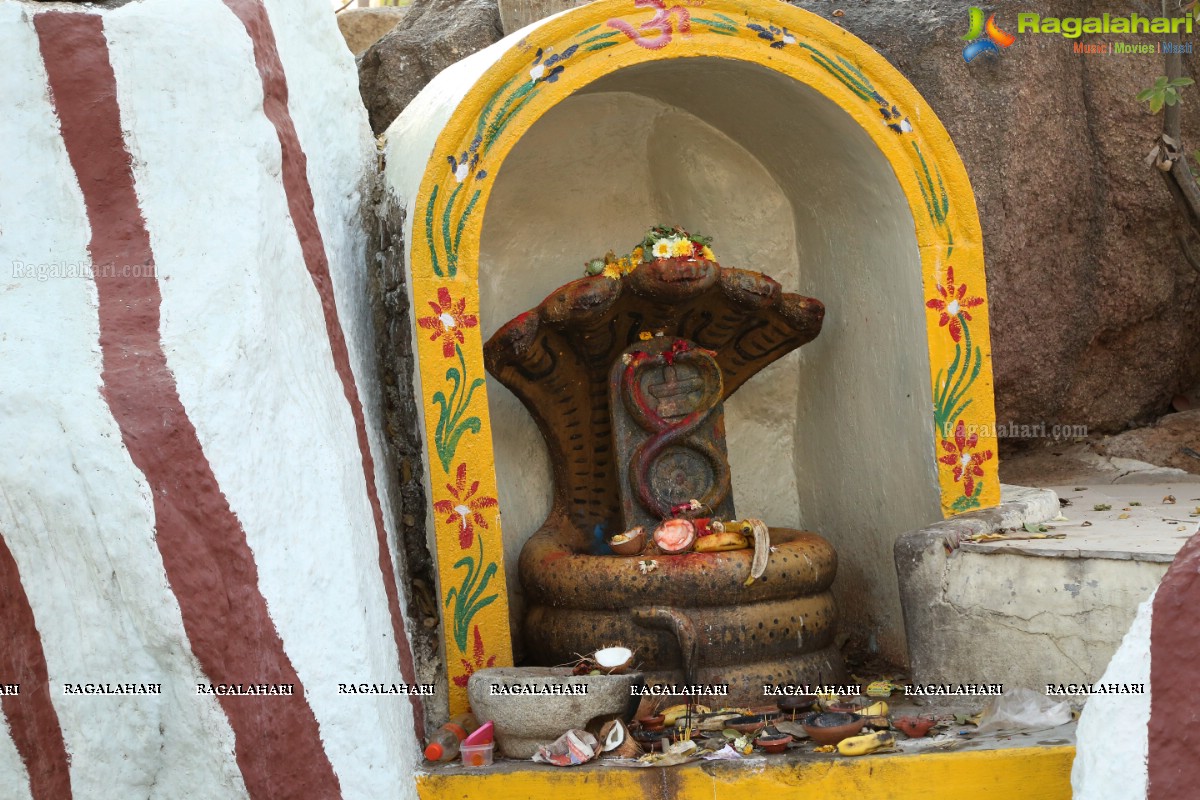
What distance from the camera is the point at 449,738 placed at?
4387mm

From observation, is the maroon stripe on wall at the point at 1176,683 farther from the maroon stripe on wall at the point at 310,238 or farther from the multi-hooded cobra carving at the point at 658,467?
the maroon stripe on wall at the point at 310,238

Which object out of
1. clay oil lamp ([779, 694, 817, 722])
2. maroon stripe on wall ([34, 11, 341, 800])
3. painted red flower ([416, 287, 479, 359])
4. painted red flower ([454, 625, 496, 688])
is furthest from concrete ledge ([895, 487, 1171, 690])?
maroon stripe on wall ([34, 11, 341, 800])

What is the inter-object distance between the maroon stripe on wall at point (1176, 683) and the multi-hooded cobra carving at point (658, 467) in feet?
5.79

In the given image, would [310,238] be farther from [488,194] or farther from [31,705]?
[31,705]

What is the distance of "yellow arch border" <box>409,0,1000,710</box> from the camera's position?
460 centimetres

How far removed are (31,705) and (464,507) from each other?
148 cm

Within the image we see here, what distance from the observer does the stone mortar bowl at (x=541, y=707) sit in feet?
13.9

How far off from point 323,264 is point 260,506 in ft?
3.32

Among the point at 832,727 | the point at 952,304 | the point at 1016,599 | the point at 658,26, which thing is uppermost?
the point at 658,26

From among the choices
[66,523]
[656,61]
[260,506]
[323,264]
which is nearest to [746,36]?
[656,61]

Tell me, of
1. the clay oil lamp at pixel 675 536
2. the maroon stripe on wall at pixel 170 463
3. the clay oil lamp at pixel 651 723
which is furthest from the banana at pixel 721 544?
the maroon stripe on wall at pixel 170 463

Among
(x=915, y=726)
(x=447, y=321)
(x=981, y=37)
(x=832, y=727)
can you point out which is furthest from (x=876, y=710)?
(x=981, y=37)

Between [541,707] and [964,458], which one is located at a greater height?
[964,458]

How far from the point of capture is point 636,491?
541 centimetres
